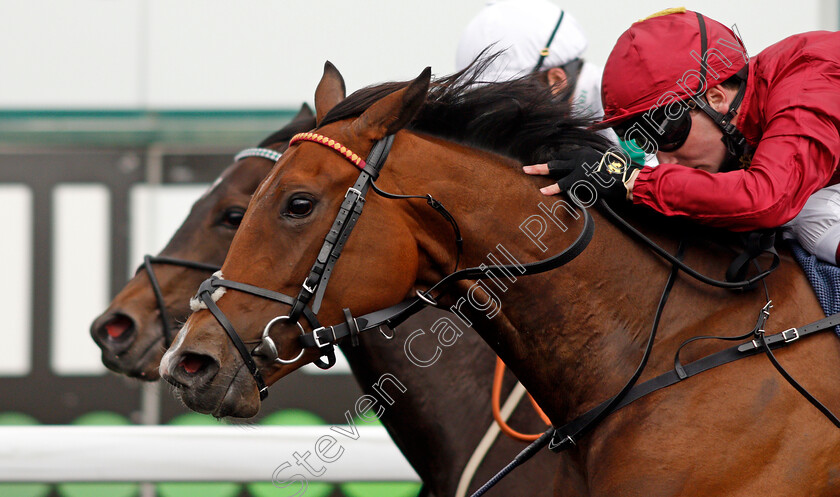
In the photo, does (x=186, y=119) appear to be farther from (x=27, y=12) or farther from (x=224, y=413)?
(x=224, y=413)

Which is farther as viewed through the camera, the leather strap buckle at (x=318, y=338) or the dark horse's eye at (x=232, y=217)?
the dark horse's eye at (x=232, y=217)

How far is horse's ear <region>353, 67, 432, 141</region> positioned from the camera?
5.82ft

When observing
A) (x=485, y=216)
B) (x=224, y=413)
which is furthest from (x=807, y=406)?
(x=224, y=413)

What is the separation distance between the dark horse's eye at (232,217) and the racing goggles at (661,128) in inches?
56.2

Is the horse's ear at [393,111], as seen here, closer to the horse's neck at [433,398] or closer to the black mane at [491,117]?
the black mane at [491,117]

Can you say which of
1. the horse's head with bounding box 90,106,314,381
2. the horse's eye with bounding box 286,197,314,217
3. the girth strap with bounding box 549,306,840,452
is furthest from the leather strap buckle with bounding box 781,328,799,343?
the horse's head with bounding box 90,106,314,381

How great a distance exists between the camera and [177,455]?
3168 millimetres

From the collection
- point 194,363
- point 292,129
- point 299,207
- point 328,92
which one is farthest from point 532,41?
point 194,363

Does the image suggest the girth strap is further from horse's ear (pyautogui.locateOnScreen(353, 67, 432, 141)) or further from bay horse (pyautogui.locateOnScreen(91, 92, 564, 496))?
horse's ear (pyautogui.locateOnScreen(353, 67, 432, 141))

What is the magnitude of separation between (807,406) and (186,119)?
3.42m

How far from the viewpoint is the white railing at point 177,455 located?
311cm

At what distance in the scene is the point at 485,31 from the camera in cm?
324

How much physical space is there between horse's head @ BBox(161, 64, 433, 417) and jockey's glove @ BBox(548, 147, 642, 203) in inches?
14.3

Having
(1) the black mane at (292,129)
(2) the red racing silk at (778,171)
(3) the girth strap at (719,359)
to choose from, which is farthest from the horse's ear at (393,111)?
(1) the black mane at (292,129)
